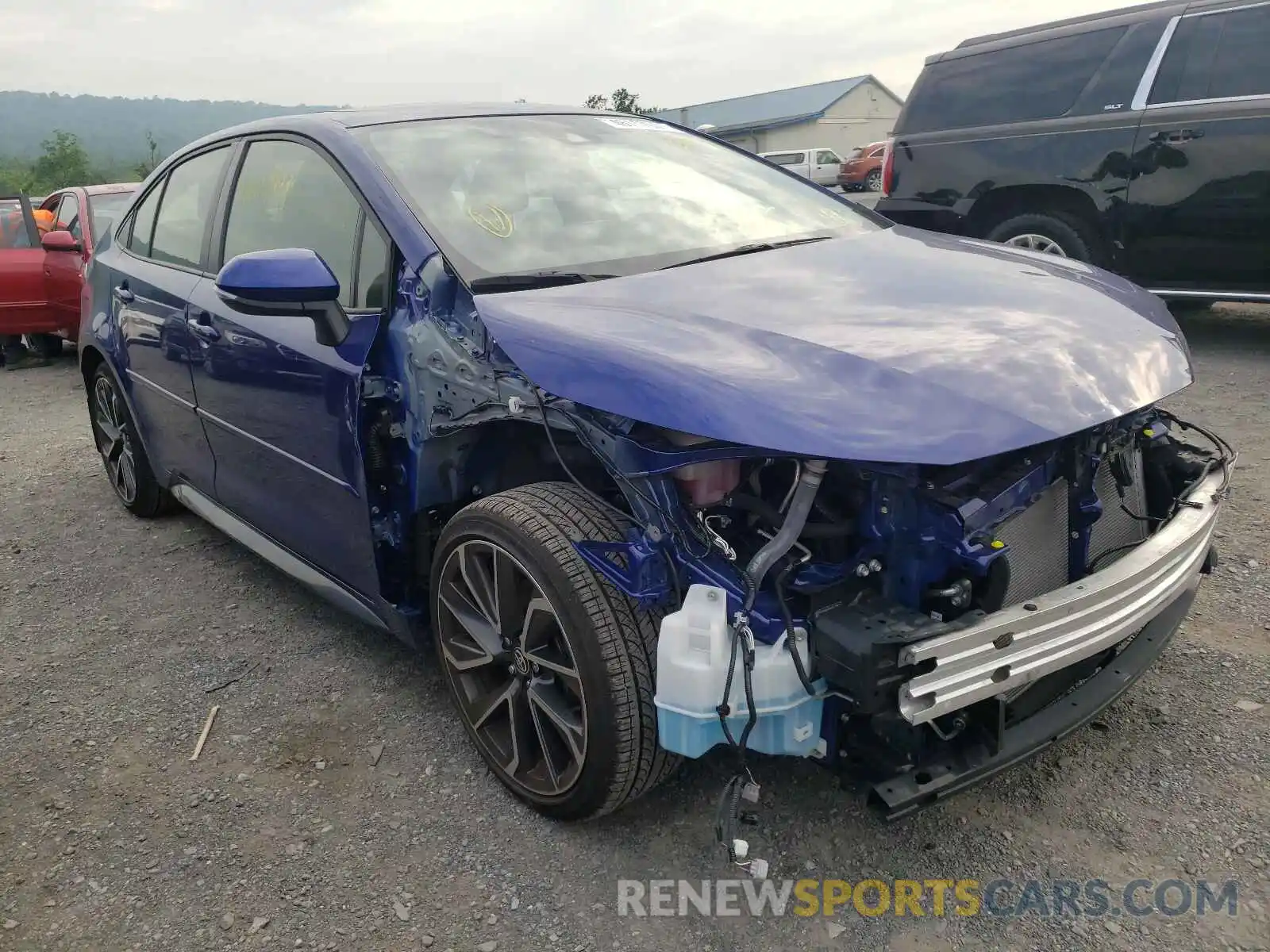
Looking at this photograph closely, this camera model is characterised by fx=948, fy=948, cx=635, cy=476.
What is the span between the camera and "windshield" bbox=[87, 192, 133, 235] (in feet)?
26.5

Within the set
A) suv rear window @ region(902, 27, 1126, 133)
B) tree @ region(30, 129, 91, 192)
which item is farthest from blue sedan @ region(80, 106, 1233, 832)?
tree @ region(30, 129, 91, 192)

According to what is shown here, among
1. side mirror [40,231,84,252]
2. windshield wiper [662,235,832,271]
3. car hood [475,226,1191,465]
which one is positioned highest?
side mirror [40,231,84,252]

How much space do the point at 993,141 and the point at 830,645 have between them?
5.51 m

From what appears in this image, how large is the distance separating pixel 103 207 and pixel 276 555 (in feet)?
21.7

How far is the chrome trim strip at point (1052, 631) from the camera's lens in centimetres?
172

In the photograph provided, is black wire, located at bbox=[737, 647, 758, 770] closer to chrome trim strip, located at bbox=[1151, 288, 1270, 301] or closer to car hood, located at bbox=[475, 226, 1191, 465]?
car hood, located at bbox=[475, 226, 1191, 465]

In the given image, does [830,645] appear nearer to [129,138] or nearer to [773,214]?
[773,214]

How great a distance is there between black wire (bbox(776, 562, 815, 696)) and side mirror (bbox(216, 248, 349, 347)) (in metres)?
1.38

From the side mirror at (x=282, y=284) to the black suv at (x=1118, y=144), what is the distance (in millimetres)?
4962

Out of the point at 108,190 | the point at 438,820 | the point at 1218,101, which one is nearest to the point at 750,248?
the point at 438,820

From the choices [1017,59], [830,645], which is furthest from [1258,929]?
[1017,59]

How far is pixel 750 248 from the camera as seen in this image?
2668mm

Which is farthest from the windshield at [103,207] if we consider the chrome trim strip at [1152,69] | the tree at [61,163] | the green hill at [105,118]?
the green hill at [105,118]

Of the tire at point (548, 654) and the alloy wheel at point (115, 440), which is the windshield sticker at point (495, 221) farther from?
the alloy wheel at point (115, 440)
